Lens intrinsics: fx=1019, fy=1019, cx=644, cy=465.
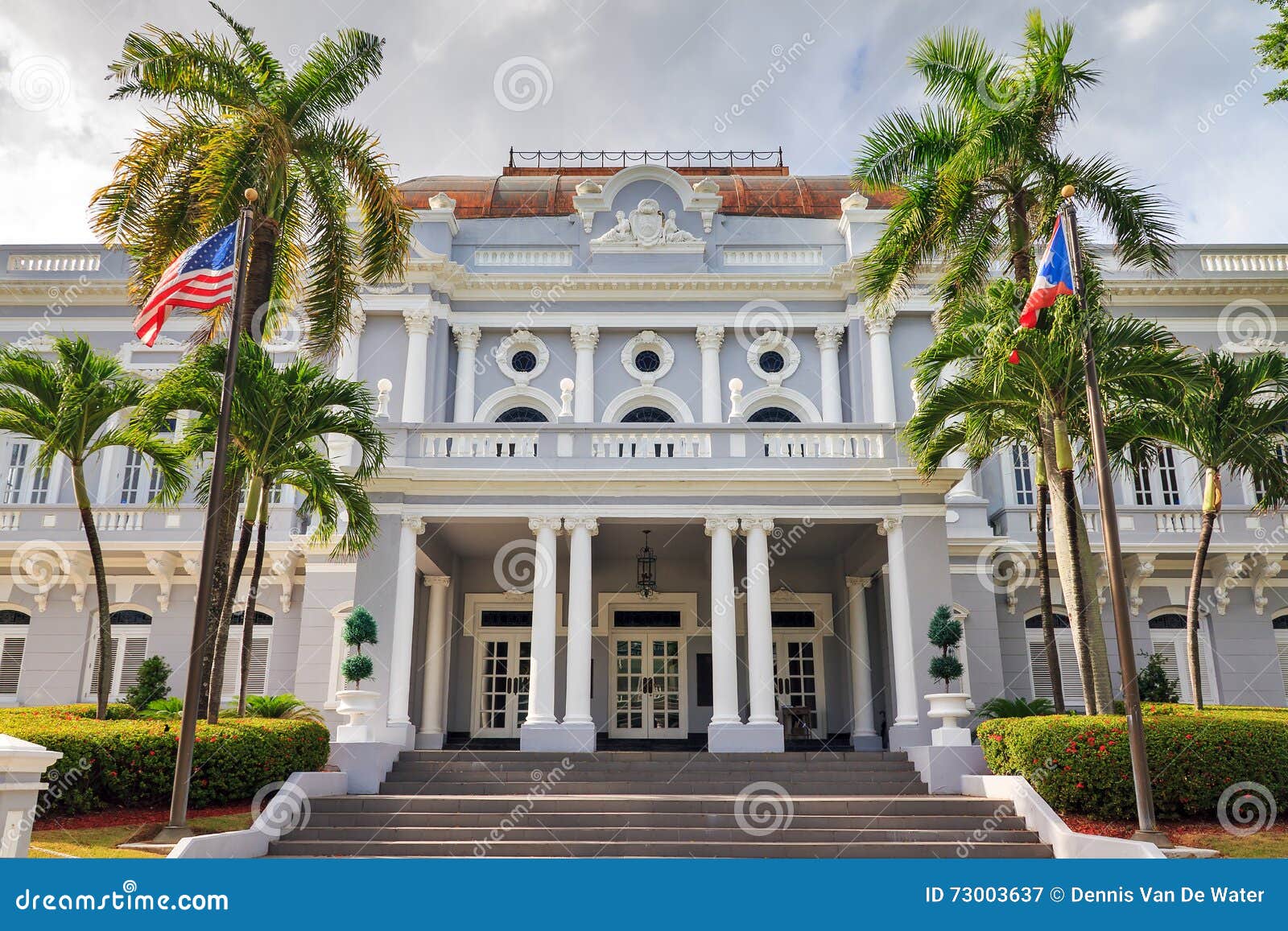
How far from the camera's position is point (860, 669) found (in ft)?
67.3

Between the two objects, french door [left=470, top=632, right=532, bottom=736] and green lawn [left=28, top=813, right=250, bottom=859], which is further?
french door [left=470, top=632, right=532, bottom=736]

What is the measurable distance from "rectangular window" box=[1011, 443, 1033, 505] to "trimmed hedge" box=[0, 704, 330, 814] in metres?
17.5

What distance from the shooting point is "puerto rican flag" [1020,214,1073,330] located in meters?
12.2

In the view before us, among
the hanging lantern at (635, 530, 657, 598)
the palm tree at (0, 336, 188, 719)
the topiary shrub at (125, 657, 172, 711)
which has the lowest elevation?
the topiary shrub at (125, 657, 172, 711)

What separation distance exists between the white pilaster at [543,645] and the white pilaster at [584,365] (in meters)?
6.98

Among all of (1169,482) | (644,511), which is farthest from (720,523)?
(1169,482)

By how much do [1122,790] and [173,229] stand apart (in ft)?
50.5

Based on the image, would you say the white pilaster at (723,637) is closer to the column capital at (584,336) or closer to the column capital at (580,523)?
the column capital at (580,523)

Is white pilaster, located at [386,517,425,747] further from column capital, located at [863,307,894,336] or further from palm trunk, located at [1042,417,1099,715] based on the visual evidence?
column capital, located at [863,307,894,336]

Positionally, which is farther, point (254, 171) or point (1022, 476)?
point (1022, 476)

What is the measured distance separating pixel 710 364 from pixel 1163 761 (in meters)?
14.6

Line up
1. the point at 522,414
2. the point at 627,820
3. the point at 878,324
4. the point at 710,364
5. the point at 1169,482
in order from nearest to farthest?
the point at 627,820, the point at 878,324, the point at 1169,482, the point at 710,364, the point at 522,414
